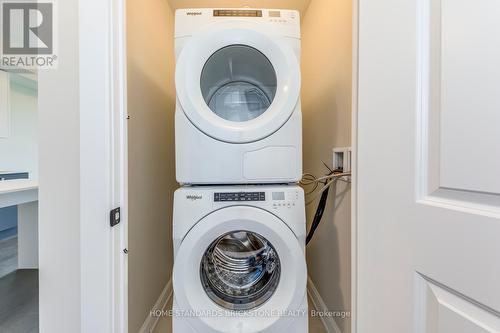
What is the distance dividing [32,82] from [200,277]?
13.1ft

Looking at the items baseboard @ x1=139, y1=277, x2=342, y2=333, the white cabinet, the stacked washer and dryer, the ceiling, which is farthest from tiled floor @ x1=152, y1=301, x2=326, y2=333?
the white cabinet

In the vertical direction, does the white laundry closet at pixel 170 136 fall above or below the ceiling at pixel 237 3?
below

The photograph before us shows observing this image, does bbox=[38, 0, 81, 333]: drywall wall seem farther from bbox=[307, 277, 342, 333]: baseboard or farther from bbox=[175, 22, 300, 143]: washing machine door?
bbox=[307, 277, 342, 333]: baseboard

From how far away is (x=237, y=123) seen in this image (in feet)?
3.68

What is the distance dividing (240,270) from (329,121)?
94 centimetres

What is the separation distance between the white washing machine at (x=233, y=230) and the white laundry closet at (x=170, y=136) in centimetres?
28

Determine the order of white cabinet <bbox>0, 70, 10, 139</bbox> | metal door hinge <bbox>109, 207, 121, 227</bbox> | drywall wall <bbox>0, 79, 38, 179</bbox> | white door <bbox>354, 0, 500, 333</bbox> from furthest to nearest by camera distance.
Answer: drywall wall <bbox>0, 79, 38, 179</bbox>
white cabinet <bbox>0, 70, 10, 139</bbox>
metal door hinge <bbox>109, 207, 121, 227</bbox>
white door <bbox>354, 0, 500, 333</bbox>

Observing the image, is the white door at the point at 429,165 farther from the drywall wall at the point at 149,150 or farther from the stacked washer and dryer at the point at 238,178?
the drywall wall at the point at 149,150

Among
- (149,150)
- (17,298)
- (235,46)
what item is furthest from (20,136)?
(235,46)

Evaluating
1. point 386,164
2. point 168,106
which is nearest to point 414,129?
point 386,164

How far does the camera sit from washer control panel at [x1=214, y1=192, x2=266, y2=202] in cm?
109

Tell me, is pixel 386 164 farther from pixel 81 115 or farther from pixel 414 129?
pixel 81 115

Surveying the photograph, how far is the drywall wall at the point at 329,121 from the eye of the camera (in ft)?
3.98

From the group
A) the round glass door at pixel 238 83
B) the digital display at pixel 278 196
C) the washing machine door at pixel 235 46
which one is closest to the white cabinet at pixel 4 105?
the round glass door at pixel 238 83
